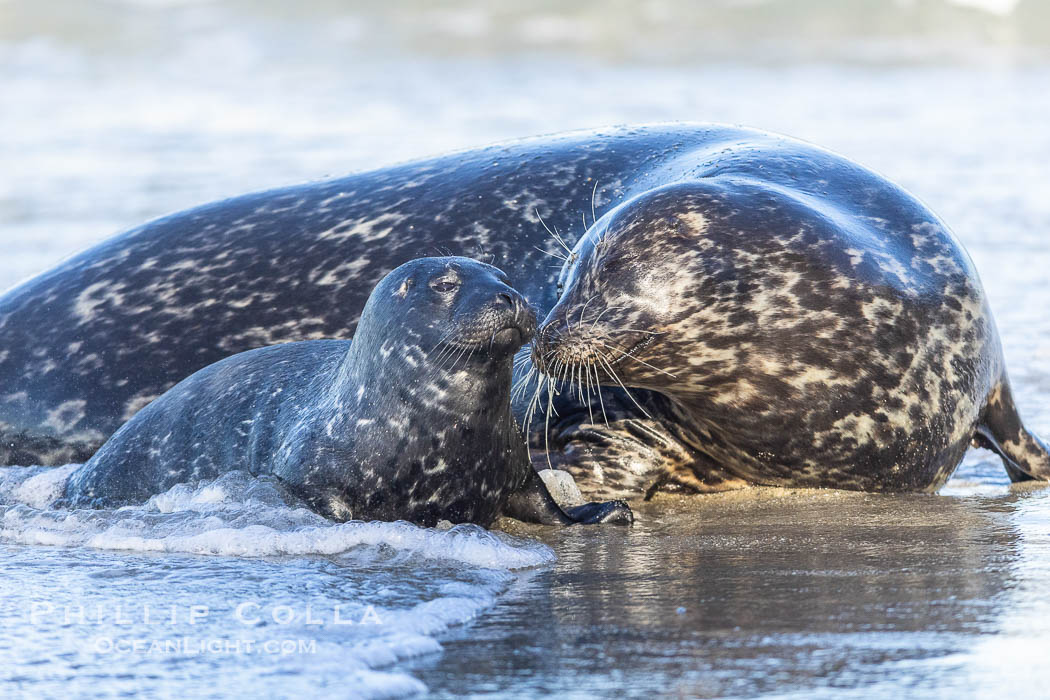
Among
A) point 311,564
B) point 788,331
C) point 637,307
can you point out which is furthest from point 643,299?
point 311,564

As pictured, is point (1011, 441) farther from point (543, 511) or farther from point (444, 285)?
point (444, 285)

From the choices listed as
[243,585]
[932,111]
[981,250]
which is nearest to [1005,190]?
[981,250]

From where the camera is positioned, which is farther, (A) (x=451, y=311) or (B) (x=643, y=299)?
(B) (x=643, y=299)

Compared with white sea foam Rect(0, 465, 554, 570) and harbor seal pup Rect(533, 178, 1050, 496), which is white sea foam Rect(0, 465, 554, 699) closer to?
white sea foam Rect(0, 465, 554, 570)

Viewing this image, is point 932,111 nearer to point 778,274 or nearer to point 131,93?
point 131,93

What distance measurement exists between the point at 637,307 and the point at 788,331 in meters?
0.52

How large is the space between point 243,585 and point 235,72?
74.5 ft

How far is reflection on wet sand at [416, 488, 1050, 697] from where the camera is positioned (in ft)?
9.93

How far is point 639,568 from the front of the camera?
414 cm

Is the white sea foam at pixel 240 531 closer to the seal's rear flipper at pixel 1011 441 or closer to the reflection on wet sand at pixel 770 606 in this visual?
the reflection on wet sand at pixel 770 606

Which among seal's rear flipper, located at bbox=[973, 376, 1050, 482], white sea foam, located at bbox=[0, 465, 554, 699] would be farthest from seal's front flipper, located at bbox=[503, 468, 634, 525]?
seal's rear flipper, located at bbox=[973, 376, 1050, 482]

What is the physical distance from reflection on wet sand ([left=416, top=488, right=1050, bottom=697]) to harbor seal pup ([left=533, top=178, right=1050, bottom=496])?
0.85ft

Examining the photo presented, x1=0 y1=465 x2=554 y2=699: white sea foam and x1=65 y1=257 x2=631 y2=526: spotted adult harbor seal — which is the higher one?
x1=65 y1=257 x2=631 y2=526: spotted adult harbor seal

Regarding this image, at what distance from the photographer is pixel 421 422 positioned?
454cm
